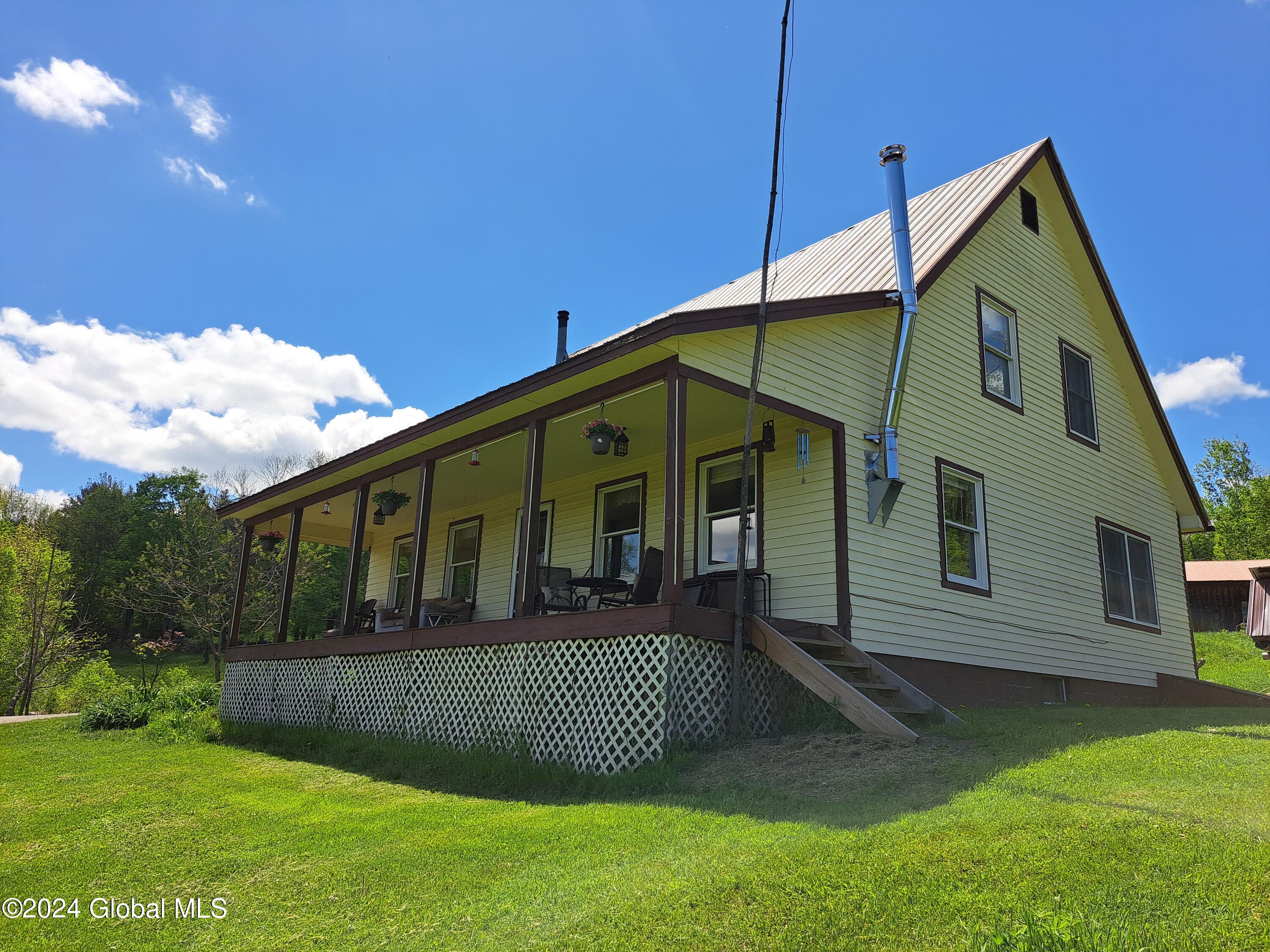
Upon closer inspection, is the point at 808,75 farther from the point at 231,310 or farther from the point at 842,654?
the point at 231,310

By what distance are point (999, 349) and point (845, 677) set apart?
6.50 meters

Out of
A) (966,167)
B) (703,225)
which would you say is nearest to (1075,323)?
(966,167)

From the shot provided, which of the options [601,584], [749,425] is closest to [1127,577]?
[601,584]

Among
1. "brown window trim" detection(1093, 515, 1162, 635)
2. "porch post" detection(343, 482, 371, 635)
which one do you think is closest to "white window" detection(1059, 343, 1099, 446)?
"brown window trim" detection(1093, 515, 1162, 635)

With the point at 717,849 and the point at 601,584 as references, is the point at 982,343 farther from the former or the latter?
the point at 717,849

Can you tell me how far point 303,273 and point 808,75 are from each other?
13.4m

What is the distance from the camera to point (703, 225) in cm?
949

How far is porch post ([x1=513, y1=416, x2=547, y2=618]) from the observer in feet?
28.6

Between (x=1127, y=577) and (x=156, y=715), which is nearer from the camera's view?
(x=156, y=715)

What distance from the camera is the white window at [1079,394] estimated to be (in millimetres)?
13453

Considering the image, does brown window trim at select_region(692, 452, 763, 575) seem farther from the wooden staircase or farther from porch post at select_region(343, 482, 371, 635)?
porch post at select_region(343, 482, 371, 635)

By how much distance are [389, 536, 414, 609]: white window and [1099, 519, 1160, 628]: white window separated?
12291 millimetres

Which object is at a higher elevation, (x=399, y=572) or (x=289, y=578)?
(x=399, y=572)

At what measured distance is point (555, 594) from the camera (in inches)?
393
